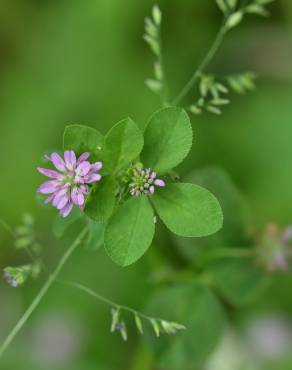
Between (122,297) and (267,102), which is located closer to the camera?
(122,297)

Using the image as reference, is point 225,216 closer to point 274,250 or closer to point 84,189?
point 274,250

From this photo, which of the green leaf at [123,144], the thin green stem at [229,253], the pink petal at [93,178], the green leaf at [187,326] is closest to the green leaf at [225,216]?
the thin green stem at [229,253]

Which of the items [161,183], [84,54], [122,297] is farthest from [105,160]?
[84,54]

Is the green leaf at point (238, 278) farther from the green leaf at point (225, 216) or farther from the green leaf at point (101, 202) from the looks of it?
the green leaf at point (101, 202)

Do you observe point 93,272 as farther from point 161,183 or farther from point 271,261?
point 161,183

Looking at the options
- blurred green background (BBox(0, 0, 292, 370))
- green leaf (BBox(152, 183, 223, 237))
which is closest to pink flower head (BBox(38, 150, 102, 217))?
green leaf (BBox(152, 183, 223, 237))

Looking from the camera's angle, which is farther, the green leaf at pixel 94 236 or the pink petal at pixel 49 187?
the green leaf at pixel 94 236

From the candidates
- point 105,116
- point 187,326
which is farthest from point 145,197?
point 105,116
